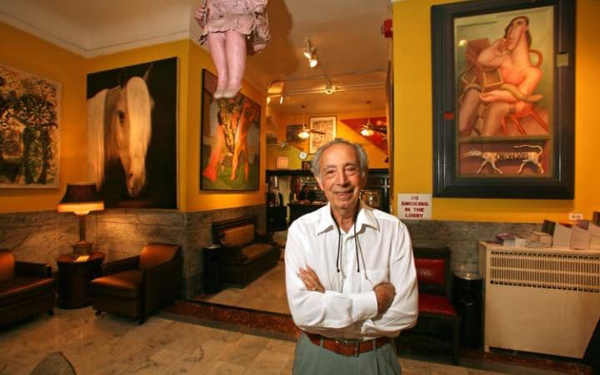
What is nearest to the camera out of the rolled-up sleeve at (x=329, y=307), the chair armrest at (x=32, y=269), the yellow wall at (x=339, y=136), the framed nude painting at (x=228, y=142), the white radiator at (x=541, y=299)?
the rolled-up sleeve at (x=329, y=307)

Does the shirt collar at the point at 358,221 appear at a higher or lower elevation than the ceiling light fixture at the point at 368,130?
lower

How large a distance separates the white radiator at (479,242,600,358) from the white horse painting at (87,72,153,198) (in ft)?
15.0

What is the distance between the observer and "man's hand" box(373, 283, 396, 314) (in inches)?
43.1

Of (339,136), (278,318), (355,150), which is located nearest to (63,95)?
(278,318)

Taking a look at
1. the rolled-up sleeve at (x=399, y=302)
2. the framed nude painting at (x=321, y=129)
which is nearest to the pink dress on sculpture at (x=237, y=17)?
the rolled-up sleeve at (x=399, y=302)

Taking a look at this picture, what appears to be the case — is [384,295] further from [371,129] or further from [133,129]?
[371,129]

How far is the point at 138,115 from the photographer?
4.01 meters

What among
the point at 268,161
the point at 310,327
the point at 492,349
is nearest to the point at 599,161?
the point at 492,349

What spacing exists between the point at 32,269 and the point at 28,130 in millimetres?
1846

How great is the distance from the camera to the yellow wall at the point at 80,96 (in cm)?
354

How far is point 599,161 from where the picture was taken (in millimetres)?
2465

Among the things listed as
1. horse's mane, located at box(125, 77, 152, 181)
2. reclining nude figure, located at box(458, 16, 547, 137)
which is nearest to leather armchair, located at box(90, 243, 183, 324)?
horse's mane, located at box(125, 77, 152, 181)

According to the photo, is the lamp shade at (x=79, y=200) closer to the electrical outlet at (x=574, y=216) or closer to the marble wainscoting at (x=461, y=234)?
the marble wainscoting at (x=461, y=234)

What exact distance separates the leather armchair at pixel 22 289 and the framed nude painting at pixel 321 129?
23.0ft
